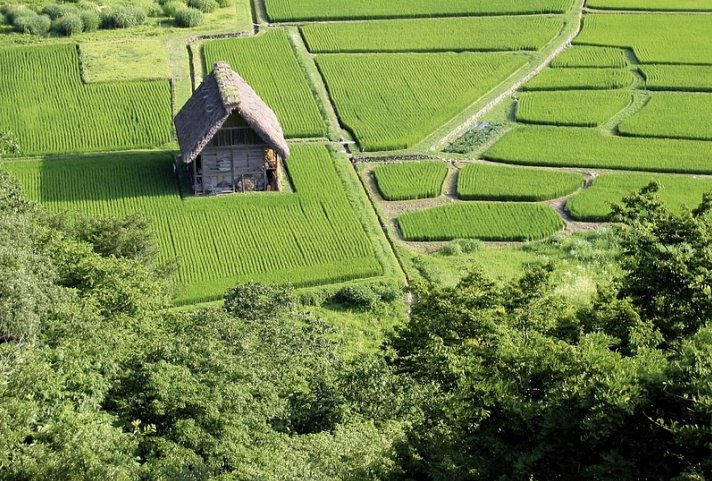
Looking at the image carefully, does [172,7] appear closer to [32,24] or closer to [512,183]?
[32,24]

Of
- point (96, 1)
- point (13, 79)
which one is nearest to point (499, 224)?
point (13, 79)

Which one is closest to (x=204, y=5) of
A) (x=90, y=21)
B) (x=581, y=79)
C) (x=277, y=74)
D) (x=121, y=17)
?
(x=121, y=17)

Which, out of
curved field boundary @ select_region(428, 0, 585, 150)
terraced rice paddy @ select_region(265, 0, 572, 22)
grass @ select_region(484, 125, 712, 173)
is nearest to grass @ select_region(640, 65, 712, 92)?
curved field boundary @ select_region(428, 0, 585, 150)

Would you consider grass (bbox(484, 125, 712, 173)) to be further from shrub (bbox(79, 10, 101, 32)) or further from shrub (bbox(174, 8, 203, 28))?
shrub (bbox(79, 10, 101, 32))

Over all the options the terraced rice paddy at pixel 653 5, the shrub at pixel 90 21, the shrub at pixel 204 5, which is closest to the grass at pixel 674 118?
the terraced rice paddy at pixel 653 5

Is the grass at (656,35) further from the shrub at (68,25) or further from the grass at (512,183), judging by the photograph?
the shrub at (68,25)

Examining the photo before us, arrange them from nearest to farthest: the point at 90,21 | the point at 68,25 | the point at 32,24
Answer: the point at 68,25 → the point at 32,24 → the point at 90,21

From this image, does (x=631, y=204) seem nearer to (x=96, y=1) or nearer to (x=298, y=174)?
(x=298, y=174)
